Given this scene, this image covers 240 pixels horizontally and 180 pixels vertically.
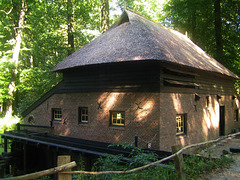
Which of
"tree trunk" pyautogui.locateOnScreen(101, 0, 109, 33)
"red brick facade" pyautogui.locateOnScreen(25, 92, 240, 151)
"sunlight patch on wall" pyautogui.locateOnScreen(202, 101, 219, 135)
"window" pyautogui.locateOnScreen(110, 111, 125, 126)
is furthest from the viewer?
"tree trunk" pyautogui.locateOnScreen(101, 0, 109, 33)

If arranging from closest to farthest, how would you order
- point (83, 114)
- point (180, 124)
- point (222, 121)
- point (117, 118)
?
point (117, 118) < point (180, 124) < point (83, 114) < point (222, 121)

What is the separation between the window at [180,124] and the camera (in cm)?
1048

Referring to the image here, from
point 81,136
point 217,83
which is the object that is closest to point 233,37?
point 217,83

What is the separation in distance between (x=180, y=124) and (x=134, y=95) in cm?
288

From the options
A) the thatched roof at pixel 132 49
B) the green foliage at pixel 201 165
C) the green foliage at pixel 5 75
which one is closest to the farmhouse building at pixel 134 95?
the thatched roof at pixel 132 49

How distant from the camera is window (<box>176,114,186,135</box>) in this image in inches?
413

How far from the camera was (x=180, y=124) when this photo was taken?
10672mm

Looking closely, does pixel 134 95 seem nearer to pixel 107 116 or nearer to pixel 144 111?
pixel 144 111

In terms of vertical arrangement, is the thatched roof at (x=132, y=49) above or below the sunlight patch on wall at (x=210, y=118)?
above

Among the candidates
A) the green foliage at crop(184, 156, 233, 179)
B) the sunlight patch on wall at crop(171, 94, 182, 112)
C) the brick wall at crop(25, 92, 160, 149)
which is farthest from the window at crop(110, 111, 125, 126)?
the green foliage at crop(184, 156, 233, 179)

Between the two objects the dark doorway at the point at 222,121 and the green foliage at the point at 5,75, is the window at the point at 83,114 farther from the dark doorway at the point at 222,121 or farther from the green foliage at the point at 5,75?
the green foliage at the point at 5,75

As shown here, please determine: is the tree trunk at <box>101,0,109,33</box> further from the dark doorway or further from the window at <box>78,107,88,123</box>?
the dark doorway

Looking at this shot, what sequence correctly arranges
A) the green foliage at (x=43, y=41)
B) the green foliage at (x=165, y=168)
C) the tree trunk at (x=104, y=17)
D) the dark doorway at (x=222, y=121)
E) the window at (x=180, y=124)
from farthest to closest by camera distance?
1. the green foliage at (x=43, y=41)
2. the tree trunk at (x=104, y=17)
3. the dark doorway at (x=222, y=121)
4. the window at (x=180, y=124)
5. the green foliage at (x=165, y=168)

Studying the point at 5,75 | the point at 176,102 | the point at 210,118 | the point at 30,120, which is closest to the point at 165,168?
the point at 176,102
